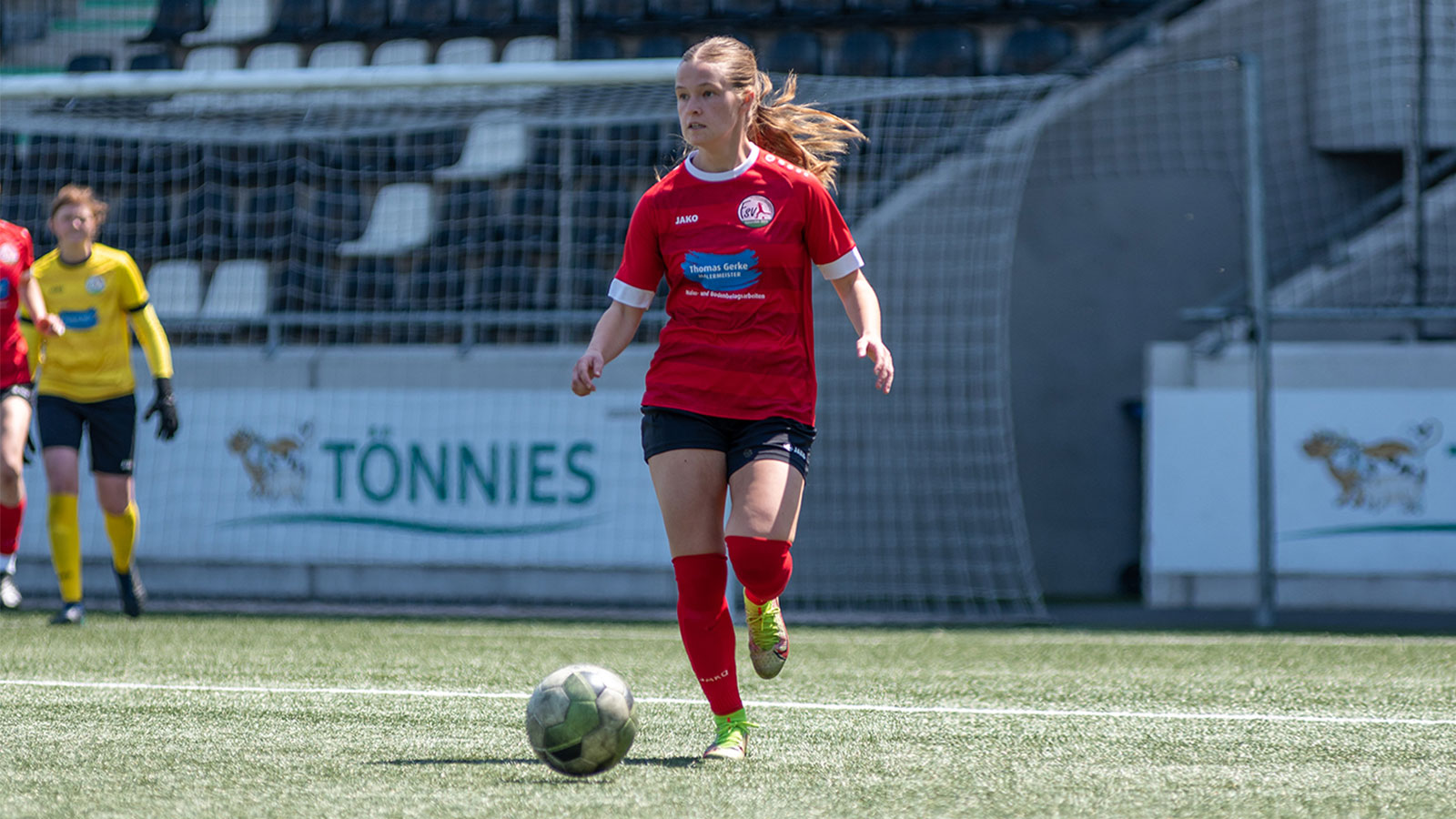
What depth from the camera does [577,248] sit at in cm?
1112

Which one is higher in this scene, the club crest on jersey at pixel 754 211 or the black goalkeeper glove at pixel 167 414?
the club crest on jersey at pixel 754 211

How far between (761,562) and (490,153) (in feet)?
28.7

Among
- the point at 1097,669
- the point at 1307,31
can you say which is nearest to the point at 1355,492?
the point at 1097,669

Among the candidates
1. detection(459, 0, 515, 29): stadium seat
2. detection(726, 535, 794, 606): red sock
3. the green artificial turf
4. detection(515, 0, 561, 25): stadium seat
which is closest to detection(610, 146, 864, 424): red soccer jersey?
detection(726, 535, 794, 606): red sock

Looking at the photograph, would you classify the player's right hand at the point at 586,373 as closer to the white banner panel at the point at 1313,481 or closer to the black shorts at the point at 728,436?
the black shorts at the point at 728,436

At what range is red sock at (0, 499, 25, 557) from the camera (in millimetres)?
7359

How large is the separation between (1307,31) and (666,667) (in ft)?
28.3

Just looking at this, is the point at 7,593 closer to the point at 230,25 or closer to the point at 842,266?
the point at 842,266

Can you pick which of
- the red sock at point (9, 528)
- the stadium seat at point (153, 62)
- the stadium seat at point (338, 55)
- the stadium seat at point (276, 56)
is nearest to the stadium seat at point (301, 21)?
the stadium seat at point (276, 56)

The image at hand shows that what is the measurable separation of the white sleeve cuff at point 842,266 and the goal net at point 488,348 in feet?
16.8

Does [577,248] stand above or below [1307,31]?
below

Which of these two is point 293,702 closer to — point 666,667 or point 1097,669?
point 666,667

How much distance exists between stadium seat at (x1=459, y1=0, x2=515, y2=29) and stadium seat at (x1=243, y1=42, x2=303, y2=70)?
5.21 feet

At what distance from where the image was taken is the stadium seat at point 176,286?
11398 millimetres
